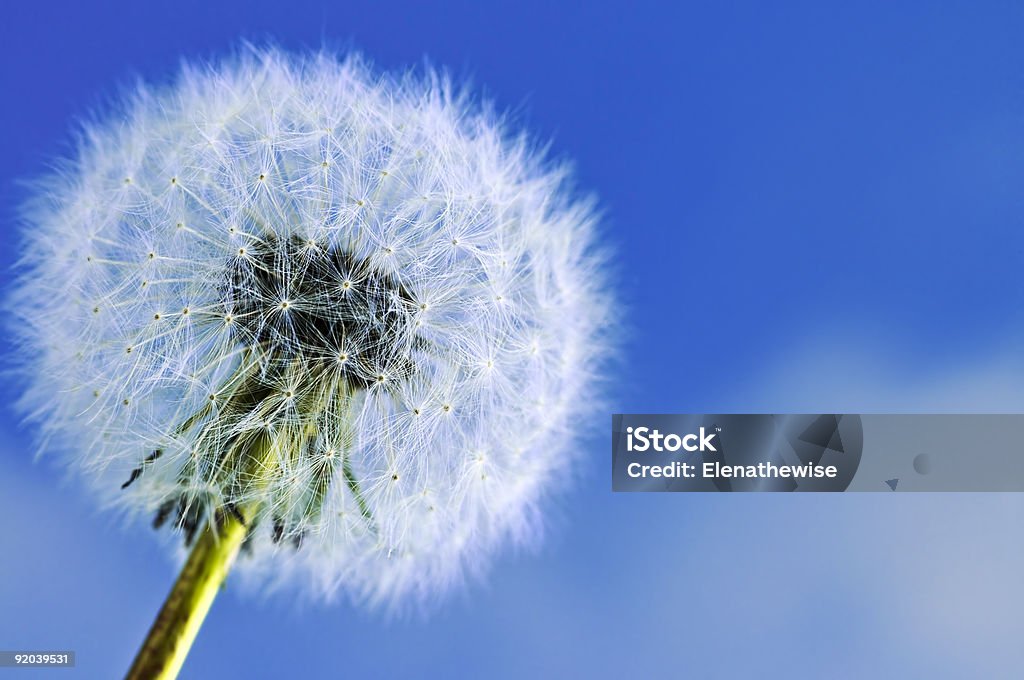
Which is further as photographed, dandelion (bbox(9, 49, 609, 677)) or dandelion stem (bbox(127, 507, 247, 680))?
dandelion (bbox(9, 49, 609, 677))

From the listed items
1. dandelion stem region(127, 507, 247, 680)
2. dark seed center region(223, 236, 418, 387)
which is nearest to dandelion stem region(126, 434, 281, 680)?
dandelion stem region(127, 507, 247, 680)

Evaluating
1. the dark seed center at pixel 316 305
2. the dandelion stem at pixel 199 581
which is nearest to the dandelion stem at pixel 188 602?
the dandelion stem at pixel 199 581

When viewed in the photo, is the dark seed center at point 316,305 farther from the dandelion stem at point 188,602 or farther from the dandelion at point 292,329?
the dandelion stem at point 188,602

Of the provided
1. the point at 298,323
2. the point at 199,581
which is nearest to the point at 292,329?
the point at 298,323

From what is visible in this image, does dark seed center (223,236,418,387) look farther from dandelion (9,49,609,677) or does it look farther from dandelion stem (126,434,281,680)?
dandelion stem (126,434,281,680)

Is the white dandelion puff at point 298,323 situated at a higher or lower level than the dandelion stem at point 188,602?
higher

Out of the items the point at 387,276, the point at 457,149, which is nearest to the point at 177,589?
the point at 387,276

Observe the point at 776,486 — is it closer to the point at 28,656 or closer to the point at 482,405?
the point at 482,405
